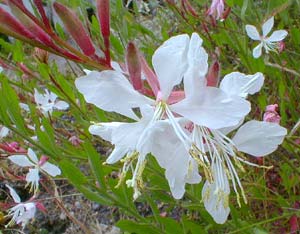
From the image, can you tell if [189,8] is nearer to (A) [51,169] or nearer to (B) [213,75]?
(A) [51,169]

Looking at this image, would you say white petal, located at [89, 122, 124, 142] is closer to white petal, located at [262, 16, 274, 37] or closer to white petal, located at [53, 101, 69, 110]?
white petal, located at [262, 16, 274, 37]

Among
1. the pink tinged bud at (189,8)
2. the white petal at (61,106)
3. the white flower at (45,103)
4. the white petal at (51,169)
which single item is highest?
the pink tinged bud at (189,8)

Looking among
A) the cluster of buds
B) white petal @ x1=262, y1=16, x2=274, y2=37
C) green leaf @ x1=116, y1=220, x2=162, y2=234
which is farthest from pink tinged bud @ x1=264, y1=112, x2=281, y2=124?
white petal @ x1=262, y1=16, x2=274, y2=37

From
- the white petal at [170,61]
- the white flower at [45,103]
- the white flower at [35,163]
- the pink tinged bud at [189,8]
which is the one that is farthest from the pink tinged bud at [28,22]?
the white flower at [45,103]

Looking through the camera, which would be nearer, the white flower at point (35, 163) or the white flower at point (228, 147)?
the white flower at point (228, 147)

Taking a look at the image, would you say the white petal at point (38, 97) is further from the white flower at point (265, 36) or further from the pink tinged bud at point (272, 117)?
the pink tinged bud at point (272, 117)

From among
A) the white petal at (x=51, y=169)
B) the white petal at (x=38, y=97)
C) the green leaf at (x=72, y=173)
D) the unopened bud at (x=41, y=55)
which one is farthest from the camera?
the white petal at (x=38, y=97)

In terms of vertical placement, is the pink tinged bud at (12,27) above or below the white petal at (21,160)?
above

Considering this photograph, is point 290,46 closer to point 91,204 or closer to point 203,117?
point 91,204
